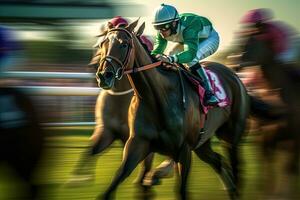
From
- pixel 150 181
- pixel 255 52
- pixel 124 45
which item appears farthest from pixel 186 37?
pixel 150 181

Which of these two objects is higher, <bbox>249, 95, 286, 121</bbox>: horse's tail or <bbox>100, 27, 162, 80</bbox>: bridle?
<bbox>100, 27, 162, 80</bbox>: bridle

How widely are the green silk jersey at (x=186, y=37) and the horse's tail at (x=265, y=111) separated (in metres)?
0.84

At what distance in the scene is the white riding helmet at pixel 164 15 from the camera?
5883mm

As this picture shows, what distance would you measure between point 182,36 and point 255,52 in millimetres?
649

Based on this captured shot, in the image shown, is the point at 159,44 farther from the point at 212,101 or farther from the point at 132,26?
the point at 132,26

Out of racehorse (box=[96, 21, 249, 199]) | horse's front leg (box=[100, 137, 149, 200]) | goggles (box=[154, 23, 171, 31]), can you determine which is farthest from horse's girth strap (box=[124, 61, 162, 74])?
horse's front leg (box=[100, 137, 149, 200])

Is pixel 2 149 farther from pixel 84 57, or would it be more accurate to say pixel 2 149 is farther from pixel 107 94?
pixel 84 57

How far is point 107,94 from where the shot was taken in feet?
22.1

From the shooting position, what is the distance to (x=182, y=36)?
20.1 feet

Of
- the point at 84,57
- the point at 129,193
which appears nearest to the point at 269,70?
the point at 129,193

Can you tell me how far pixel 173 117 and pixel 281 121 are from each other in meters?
1.12

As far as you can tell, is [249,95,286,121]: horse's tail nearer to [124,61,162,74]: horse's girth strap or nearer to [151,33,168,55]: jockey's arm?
[151,33,168,55]: jockey's arm

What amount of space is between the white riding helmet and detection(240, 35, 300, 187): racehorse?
2.46 feet

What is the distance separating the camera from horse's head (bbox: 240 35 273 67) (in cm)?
624
